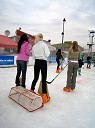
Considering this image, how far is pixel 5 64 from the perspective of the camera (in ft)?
35.9

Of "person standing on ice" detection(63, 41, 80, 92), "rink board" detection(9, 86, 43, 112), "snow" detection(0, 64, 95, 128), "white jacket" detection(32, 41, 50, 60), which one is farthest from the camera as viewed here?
"person standing on ice" detection(63, 41, 80, 92)

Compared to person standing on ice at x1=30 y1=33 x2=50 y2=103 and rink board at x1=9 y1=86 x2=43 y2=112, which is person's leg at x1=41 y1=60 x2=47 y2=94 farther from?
rink board at x1=9 y1=86 x2=43 y2=112

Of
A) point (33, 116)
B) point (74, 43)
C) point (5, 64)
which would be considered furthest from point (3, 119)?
point (5, 64)

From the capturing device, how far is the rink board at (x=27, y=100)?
3.03 meters

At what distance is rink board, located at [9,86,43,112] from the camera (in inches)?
119

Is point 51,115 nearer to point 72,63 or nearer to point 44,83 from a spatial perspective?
→ point 44,83

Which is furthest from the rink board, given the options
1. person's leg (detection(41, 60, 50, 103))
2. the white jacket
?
the white jacket

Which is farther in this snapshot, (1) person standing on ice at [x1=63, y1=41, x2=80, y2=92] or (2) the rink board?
(1) person standing on ice at [x1=63, y1=41, x2=80, y2=92]

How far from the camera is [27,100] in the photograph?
3.14 m

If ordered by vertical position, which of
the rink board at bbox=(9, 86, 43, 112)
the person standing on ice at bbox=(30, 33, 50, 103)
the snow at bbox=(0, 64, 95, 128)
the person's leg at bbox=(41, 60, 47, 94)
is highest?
the person standing on ice at bbox=(30, 33, 50, 103)

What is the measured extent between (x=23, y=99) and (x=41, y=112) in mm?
532

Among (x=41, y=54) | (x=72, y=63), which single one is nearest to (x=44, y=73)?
(x=41, y=54)

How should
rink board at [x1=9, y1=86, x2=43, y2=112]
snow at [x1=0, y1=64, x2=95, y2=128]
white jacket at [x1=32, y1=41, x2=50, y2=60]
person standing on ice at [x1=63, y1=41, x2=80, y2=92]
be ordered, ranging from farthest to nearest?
person standing on ice at [x1=63, y1=41, x2=80, y2=92], white jacket at [x1=32, y1=41, x2=50, y2=60], rink board at [x1=9, y1=86, x2=43, y2=112], snow at [x1=0, y1=64, x2=95, y2=128]

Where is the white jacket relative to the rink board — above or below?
above
